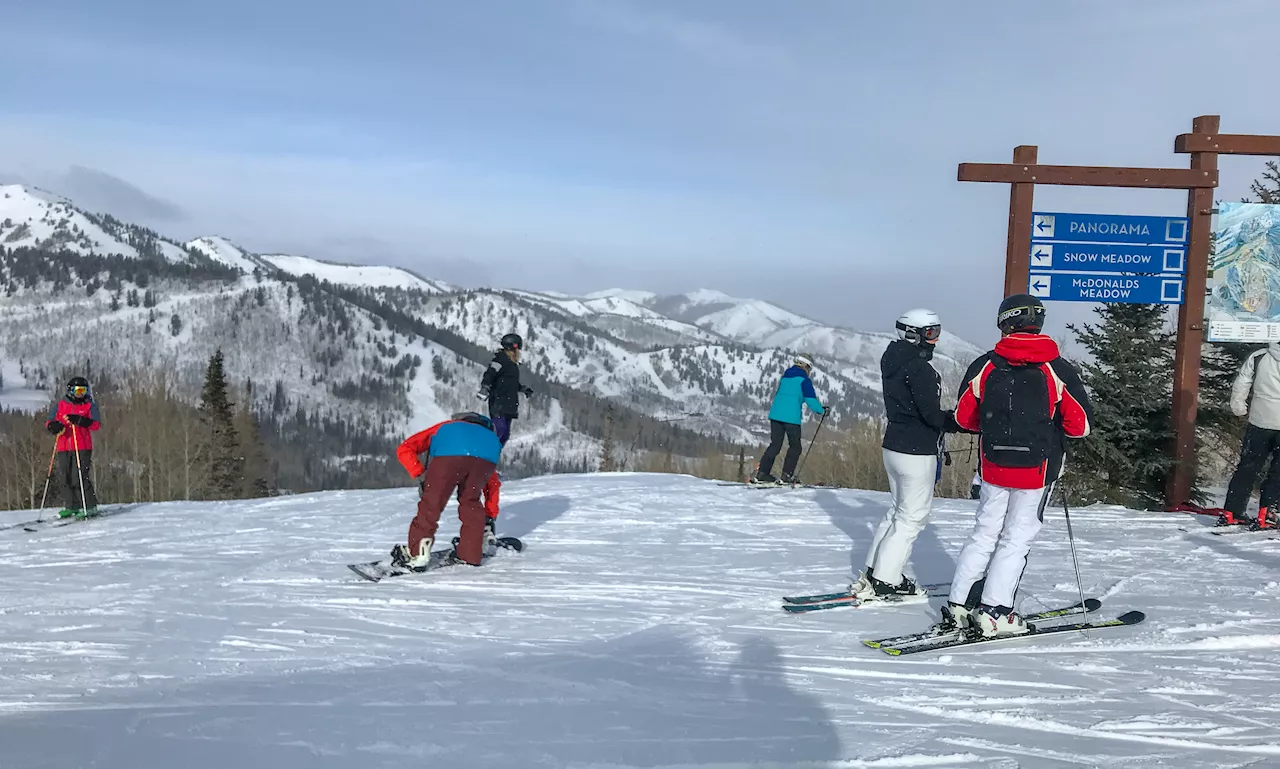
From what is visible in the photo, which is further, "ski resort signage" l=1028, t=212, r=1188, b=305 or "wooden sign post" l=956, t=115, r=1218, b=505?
"ski resort signage" l=1028, t=212, r=1188, b=305

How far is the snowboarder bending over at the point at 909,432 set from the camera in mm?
5797

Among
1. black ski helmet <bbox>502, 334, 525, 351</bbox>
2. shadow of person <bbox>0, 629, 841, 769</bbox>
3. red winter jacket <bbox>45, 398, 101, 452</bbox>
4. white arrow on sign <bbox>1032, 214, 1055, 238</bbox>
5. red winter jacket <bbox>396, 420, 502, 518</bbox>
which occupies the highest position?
white arrow on sign <bbox>1032, 214, 1055, 238</bbox>

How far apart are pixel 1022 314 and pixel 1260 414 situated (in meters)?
5.52

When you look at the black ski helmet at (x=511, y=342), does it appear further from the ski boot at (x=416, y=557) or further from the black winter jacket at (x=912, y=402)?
the black winter jacket at (x=912, y=402)

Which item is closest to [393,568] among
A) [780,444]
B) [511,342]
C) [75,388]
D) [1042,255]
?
[511,342]

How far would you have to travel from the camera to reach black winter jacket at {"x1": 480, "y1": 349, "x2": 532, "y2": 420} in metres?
9.93

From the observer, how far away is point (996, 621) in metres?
5.16

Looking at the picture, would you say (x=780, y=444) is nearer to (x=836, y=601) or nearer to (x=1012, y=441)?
(x=836, y=601)

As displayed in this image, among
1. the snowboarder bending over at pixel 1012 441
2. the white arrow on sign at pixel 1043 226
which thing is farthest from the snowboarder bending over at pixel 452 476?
the white arrow on sign at pixel 1043 226

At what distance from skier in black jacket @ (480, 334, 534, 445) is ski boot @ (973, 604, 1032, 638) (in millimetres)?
5766

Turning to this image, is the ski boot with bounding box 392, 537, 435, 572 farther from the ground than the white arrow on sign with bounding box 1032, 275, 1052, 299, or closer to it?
closer to it

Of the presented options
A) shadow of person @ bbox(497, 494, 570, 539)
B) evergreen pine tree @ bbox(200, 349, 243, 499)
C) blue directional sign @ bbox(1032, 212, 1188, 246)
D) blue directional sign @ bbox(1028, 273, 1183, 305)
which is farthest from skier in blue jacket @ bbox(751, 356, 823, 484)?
evergreen pine tree @ bbox(200, 349, 243, 499)

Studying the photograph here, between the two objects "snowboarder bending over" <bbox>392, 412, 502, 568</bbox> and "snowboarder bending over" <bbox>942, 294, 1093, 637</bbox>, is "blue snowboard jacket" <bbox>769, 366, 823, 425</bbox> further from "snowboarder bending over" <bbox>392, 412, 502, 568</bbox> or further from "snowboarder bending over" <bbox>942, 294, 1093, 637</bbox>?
"snowboarder bending over" <bbox>942, 294, 1093, 637</bbox>

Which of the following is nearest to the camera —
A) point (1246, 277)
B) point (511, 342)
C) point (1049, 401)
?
point (1049, 401)
